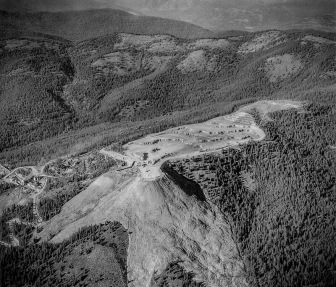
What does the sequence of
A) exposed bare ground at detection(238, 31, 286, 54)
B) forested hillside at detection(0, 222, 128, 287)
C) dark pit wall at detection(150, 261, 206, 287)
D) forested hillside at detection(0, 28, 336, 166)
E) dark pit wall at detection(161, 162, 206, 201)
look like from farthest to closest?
1. exposed bare ground at detection(238, 31, 286, 54)
2. forested hillside at detection(0, 28, 336, 166)
3. dark pit wall at detection(161, 162, 206, 201)
4. dark pit wall at detection(150, 261, 206, 287)
5. forested hillside at detection(0, 222, 128, 287)

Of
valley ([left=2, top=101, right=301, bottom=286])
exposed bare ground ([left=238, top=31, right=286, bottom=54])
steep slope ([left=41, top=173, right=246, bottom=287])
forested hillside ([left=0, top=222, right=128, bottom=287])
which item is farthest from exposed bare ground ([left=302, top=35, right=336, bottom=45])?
forested hillside ([left=0, top=222, right=128, bottom=287])

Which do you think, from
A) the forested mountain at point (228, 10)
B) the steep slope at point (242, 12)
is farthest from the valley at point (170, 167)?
the steep slope at point (242, 12)

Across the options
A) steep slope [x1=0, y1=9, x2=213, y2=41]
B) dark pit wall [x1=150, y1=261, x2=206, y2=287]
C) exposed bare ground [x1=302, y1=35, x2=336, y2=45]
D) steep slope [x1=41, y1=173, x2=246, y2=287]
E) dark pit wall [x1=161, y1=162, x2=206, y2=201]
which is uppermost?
exposed bare ground [x1=302, y1=35, x2=336, y2=45]

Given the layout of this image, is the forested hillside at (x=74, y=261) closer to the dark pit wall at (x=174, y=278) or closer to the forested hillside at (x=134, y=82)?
the dark pit wall at (x=174, y=278)

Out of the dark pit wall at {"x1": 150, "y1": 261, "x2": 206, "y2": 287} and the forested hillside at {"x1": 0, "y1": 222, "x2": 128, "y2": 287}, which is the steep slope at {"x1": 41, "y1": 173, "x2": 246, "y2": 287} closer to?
the dark pit wall at {"x1": 150, "y1": 261, "x2": 206, "y2": 287}

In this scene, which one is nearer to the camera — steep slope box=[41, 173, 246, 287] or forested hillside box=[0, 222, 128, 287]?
forested hillside box=[0, 222, 128, 287]

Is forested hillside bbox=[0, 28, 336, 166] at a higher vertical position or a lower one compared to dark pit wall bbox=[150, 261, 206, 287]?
higher

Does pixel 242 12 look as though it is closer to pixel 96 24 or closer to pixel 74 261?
pixel 96 24

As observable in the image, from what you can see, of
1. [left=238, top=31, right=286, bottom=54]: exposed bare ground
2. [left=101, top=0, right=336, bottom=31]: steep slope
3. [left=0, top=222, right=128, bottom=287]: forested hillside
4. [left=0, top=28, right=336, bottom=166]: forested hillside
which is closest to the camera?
[left=0, top=222, right=128, bottom=287]: forested hillside
